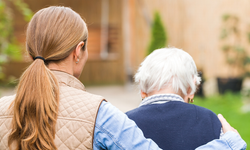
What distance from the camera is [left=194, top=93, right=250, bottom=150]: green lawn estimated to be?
16.1ft

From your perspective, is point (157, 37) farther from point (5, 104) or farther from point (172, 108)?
point (5, 104)

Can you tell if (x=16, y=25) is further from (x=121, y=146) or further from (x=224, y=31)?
(x=121, y=146)

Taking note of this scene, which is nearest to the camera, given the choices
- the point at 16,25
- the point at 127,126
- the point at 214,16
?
the point at 127,126

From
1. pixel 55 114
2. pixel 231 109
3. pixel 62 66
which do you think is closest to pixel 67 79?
pixel 62 66

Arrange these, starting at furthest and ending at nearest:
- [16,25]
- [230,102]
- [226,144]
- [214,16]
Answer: [16,25]
[214,16]
[230,102]
[226,144]

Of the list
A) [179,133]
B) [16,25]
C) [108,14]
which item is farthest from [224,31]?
[16,25]

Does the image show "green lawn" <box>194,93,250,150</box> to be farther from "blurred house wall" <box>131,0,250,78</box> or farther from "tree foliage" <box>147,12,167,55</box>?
"tree foliage" <box>147,12,167,55</box>

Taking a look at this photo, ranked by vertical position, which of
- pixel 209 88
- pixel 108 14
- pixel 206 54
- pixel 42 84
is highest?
pixel 42 84

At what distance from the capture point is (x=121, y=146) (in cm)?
130

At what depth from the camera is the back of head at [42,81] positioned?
1296 millimetres

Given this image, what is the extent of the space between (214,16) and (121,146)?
28.4 ft

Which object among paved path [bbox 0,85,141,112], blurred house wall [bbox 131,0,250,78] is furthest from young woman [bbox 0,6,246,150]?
blurred house wall [bbox 131,0,250,78]

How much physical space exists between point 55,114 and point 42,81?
0.55ft

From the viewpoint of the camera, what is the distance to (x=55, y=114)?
132 centimetres
